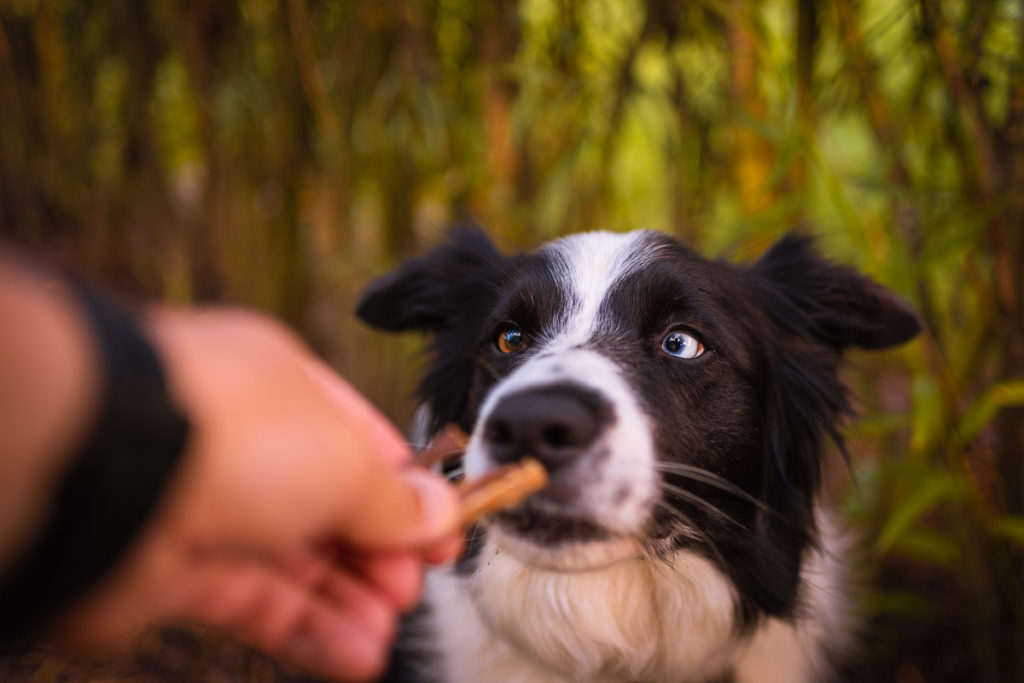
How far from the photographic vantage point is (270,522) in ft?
2.04

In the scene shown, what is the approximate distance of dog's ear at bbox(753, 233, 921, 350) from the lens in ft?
5.98

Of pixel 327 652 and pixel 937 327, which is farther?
pixel 937 327

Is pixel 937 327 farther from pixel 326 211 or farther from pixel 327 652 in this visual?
pixel 326 211

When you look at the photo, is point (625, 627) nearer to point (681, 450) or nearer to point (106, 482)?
point (681, 450)

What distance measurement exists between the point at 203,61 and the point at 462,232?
222 centimetres

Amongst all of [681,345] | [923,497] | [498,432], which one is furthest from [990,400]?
[498,432]

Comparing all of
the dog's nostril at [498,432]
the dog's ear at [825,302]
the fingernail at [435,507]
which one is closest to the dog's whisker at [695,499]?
the dog's nostril at [498,432]

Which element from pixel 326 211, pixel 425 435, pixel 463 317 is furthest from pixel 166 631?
A: pixel 326 211

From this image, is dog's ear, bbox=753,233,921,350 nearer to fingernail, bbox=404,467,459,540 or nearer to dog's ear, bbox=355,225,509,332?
dog's ear, bbox=355,225,509,332

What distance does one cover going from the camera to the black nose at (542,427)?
122cm

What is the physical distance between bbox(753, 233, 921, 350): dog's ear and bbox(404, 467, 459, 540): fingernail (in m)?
1.47

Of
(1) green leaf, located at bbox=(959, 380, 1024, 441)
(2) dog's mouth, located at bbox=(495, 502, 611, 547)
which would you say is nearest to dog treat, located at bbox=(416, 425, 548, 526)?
(2) dog's mouth, located at bbox=(495, 502, 611, 547)

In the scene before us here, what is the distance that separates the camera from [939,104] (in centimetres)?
226

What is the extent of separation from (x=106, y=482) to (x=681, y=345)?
140 cm
